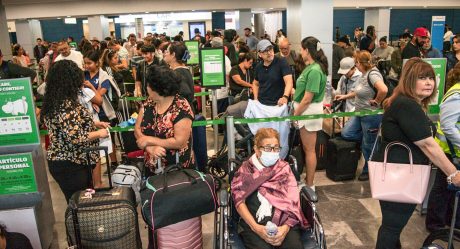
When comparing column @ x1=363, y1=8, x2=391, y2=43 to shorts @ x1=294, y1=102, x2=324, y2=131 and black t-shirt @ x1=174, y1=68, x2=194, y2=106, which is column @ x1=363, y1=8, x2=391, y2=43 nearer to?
shorts @ x1=294, y1=102, x2=324, y2=131

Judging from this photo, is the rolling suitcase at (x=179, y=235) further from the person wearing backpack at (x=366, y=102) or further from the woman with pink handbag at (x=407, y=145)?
the person wearing backpack at (x=366, y=102)

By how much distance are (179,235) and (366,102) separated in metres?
2.61

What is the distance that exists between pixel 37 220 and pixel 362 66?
3361 millimetres

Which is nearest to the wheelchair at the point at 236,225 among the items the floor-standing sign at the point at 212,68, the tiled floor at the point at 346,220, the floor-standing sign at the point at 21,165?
the tiled floor at the point at 346,220

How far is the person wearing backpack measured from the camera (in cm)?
406

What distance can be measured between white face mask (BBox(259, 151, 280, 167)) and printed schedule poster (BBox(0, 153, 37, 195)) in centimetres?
167

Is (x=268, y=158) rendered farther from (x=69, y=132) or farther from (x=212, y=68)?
(x=212, y=68)

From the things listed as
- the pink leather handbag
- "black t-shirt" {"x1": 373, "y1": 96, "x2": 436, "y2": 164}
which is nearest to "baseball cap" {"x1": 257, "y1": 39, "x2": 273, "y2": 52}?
"black t-shirt" {"x1": 373, "y1": 96, "x2": 436, "y2": 164}

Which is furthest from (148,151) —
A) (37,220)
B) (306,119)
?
(306,119)

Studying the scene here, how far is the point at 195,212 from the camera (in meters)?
2.47

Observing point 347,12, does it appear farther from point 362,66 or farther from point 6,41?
point 362,66

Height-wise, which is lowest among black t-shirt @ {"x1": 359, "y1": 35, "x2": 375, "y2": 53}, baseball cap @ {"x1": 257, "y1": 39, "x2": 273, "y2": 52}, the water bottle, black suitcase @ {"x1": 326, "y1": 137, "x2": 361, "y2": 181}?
black suitcase @ {"x1": 326, "y1": 137, "x2": 361, "y2": 181}

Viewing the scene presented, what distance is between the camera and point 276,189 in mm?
2518

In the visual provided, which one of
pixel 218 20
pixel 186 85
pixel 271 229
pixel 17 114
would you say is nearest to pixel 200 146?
pixel 186 85
